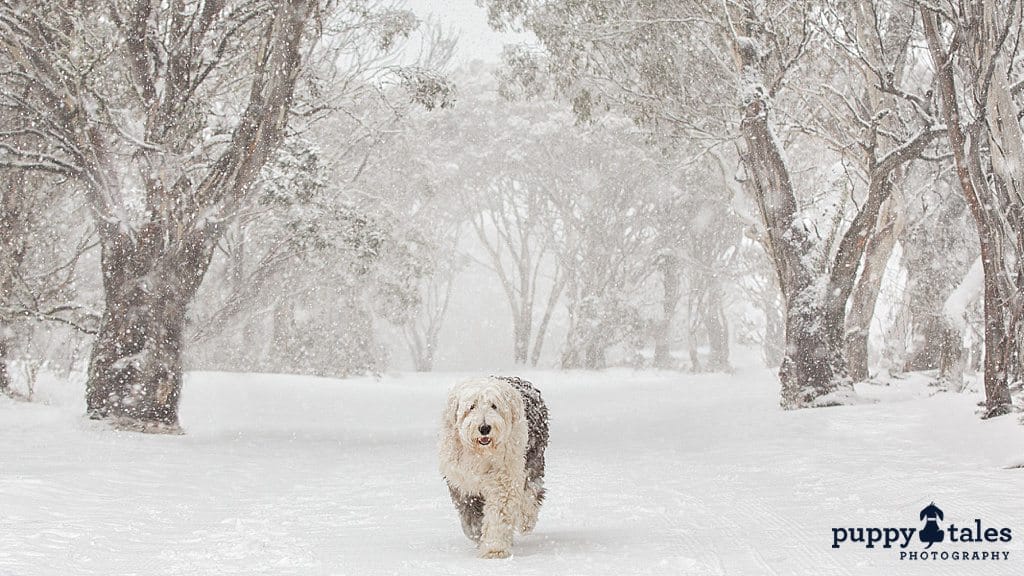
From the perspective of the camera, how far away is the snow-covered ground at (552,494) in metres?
5.24

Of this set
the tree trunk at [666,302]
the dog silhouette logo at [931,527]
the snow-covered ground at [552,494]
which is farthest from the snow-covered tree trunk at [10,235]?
the tree trunk at [666,302]

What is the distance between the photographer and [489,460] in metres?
5.57

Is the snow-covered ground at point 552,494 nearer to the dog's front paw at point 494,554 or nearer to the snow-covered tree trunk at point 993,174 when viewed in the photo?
the dog's front paw at point 494,554

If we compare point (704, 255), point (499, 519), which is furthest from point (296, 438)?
point (704, 255)

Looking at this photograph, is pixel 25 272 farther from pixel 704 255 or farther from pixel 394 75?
pixel 704 255

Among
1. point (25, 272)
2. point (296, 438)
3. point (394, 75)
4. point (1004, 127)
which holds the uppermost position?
point (394, 75)

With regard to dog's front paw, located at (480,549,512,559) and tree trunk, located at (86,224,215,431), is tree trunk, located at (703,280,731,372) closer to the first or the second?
tree trunk, located at (86,224,215,431)

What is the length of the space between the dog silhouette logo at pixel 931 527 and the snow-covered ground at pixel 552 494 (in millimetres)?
83

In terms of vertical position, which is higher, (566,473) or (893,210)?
(893,210)

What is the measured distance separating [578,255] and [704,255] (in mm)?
4715

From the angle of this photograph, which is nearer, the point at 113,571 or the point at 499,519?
the point at 113,571

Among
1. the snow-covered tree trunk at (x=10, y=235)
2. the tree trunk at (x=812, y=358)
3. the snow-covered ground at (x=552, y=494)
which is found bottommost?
the snow-covered ground at (x=552, y=494)

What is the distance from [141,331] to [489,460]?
8348 millimetres

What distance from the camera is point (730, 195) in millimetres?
17672
